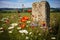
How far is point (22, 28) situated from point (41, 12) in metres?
0.20

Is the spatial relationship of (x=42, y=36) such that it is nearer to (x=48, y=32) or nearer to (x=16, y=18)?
(x=48, y=32)

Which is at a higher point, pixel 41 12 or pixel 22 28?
pixel 41 12

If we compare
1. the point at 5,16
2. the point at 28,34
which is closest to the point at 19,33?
the point at 28,34

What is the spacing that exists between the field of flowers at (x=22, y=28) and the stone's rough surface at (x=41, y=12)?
0.12 feet

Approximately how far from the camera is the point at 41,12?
5.21 ft

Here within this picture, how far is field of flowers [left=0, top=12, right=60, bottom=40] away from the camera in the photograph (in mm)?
1562

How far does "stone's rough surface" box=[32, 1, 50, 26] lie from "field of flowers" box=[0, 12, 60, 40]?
36mm

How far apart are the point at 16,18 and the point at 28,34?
0.16 m

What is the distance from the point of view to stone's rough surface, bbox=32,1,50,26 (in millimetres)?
1583

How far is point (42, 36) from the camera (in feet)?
5.12

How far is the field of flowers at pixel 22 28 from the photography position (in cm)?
156

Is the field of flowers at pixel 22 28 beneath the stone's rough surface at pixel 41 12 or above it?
beneath

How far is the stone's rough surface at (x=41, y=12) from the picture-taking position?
158 cm

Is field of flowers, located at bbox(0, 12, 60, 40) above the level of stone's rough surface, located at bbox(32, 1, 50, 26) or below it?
below
